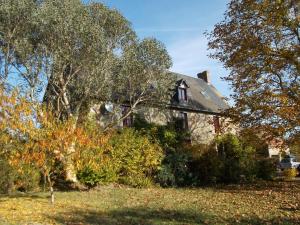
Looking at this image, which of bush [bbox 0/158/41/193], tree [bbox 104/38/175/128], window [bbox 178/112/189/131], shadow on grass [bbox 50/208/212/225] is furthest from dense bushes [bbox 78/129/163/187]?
window [bbox 178/112/189/131]

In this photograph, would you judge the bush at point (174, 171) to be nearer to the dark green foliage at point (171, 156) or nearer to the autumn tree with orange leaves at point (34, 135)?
the dark green foliage at point (171, 156)

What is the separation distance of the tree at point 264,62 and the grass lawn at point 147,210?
13.8ft

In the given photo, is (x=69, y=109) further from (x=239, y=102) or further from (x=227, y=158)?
(x=227, y=158)

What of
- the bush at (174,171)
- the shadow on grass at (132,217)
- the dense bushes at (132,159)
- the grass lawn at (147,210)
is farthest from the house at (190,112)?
the shadow on grass at (132,217)

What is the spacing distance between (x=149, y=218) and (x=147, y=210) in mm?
1603

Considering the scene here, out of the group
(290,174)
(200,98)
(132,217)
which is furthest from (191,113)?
(132,217)

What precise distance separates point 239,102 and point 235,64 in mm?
2181

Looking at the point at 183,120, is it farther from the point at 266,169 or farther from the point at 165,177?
the point at 165,177

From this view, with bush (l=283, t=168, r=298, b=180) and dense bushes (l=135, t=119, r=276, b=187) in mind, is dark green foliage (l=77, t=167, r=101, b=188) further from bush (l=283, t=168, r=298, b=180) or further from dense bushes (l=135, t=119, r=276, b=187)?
bush (l=283, t=168, r=298, b=180)

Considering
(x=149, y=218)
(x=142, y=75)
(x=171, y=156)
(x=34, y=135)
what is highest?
(x=142, y=75)

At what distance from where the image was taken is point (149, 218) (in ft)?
39.4

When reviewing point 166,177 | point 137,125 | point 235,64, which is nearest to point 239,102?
point 235,64

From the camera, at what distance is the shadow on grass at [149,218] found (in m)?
11.3

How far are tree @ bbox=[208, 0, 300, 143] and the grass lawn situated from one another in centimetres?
421
